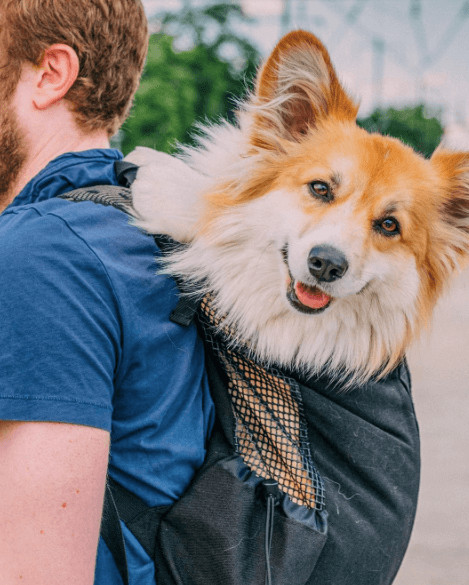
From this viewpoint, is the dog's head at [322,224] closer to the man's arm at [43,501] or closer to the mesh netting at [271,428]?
the mesh netting at [271,428]

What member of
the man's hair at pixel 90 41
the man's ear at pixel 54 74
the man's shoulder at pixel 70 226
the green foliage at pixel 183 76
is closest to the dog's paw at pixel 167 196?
the man's shoulder at pixel 70 226

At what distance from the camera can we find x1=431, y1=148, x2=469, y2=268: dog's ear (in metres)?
2.51

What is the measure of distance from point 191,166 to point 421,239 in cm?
90

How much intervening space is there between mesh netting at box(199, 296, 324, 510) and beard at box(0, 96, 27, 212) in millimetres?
1014

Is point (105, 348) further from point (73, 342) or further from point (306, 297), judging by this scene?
point (306, 297)

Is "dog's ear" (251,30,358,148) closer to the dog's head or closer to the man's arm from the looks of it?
the dog's head

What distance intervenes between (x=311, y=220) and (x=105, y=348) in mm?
1008

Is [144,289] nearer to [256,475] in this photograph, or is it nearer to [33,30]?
[256,475]

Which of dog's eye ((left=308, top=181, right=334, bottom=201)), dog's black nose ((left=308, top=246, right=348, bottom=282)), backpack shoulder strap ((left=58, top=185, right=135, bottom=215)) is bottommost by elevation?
backpack shoulder strap ((left=58, top=185, right=135, bottom=215))

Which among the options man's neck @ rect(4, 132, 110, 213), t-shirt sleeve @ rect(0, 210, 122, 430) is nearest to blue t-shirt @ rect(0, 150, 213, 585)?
t-shirt sleeve @ rect(0, 210, 122, 430)

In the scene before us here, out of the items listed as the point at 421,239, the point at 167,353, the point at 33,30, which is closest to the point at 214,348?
the point at 167,353

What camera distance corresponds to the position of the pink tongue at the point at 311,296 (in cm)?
223

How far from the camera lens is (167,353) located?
1.84 metres

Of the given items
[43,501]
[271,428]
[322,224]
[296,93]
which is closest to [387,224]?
[322,224]
